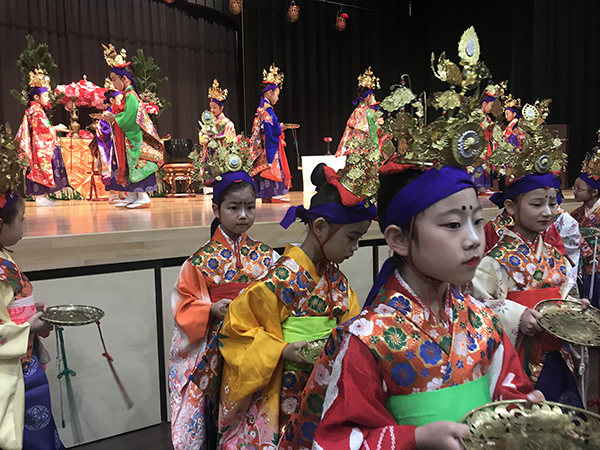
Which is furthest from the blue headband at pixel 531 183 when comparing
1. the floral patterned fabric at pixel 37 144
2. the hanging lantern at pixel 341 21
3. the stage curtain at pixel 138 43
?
the hanging lantern at pixel 341 21

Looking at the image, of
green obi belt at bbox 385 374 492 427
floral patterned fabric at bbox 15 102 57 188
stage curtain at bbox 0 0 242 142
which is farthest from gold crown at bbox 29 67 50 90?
green obi belt at bbox 385 374 492 427

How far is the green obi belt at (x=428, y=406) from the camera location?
99 centimetres

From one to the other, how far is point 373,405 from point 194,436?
130 cm

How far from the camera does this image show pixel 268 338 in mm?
1633

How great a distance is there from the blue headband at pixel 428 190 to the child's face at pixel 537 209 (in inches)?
44.2

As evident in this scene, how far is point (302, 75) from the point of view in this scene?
9438 mm

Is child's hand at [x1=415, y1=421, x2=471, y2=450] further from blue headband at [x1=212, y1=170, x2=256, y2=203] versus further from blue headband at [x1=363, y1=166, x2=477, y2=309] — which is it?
blue headband at [x1=212, y1=170, x2=256, y2=203]

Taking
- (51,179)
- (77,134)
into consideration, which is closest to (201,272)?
(51,179)

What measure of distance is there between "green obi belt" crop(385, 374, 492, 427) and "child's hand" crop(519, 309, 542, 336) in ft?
2.45

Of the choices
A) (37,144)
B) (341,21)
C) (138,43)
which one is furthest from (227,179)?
(341,21)

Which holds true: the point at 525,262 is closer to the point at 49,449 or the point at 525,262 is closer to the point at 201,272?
the point at 201,272

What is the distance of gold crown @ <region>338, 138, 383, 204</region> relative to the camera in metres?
1.46

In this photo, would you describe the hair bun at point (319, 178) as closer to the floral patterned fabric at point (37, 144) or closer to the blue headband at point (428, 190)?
the blue headband at point (428, 190)

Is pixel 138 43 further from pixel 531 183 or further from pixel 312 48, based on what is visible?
pixel 531 183
